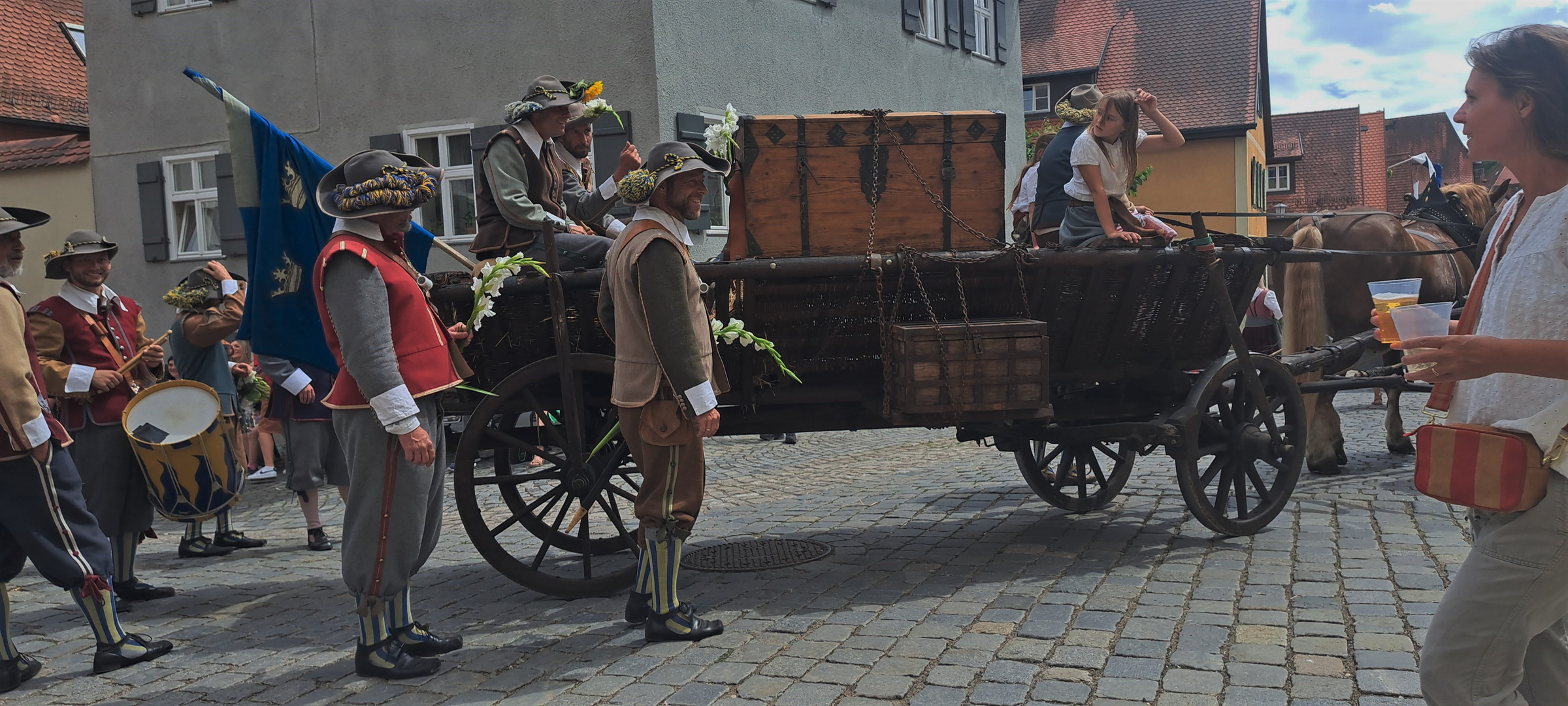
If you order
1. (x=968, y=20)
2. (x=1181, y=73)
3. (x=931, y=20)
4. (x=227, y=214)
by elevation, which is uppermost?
(x=1181, y=73)

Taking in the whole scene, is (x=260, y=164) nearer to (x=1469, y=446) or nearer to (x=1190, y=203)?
(x=1469, y=446)

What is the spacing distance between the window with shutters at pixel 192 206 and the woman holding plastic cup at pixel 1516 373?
14.5 m

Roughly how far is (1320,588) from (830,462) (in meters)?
5.24

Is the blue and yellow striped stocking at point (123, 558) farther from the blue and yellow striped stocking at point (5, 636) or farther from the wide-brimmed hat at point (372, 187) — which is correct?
the wide-brimmed hat at point (372, 187)

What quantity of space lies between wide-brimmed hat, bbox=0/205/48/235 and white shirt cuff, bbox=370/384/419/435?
1.76 metres

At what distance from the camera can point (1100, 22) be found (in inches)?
1336

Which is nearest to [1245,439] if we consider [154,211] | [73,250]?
[73,250]

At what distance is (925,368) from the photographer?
4.81 metres

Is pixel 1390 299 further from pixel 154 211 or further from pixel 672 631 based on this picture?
pixel 154 211

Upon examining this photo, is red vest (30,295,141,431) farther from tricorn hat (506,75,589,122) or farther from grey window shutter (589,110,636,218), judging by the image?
grey window shutter (589,110,636,218)

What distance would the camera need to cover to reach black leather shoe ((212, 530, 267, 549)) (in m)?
6.99

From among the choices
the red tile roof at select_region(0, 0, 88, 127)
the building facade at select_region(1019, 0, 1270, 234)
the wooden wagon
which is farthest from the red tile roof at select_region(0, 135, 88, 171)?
the building facade at select_region(1019, 0, 1270, 234)

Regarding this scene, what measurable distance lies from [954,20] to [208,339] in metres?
13.5

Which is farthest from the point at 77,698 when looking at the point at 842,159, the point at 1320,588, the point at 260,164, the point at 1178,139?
the point at 1178,139
